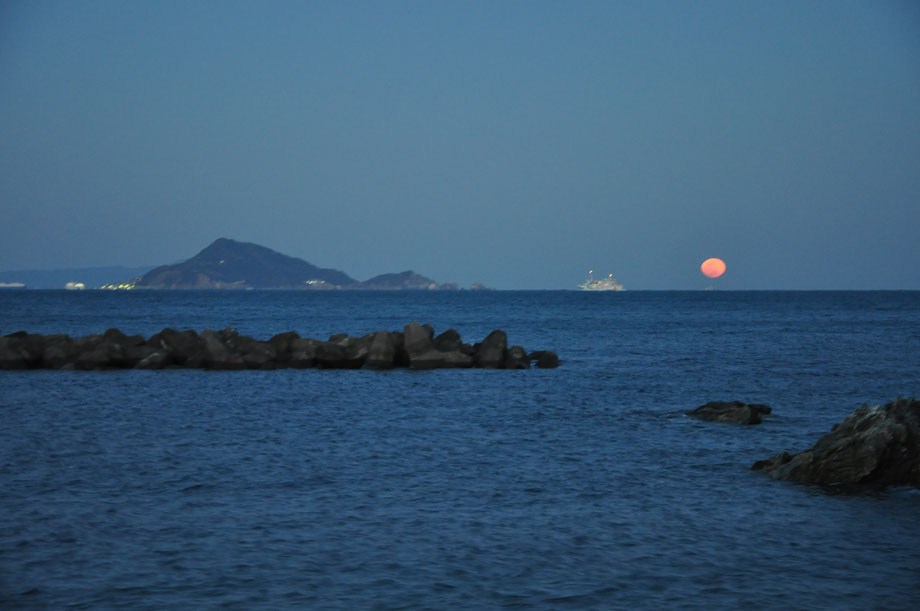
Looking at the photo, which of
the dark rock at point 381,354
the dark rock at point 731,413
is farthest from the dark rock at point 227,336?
the dark rock at point 731,413

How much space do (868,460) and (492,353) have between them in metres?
23.6

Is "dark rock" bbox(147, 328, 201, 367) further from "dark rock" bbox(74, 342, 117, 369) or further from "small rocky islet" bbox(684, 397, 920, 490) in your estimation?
"small rocky islet" bbox(684, 397, 920, 490)

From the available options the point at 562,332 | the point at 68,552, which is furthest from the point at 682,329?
the point at 68,552

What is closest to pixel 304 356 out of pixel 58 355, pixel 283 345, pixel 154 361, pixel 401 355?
pixel 283 345

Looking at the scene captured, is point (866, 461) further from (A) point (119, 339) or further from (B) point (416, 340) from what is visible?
(A) point (119, 339)

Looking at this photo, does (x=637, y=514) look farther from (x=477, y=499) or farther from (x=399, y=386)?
(x=399, y=386)

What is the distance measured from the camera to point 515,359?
3822 cm

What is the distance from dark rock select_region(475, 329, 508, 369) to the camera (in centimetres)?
3778

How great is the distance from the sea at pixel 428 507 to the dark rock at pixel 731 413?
0.54 meters

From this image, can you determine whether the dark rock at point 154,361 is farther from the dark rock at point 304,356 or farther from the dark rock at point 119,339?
the dark rock at point 304,356

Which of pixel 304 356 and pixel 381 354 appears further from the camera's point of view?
pixel 304 356

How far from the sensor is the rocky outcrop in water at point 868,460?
49.5 feet

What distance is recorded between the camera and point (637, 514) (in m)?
12.7

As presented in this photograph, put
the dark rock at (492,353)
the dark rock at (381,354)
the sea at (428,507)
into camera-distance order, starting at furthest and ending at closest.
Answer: the dark rock at (492,353) < the dark rock at (381,354) < the sea at (428,507)
